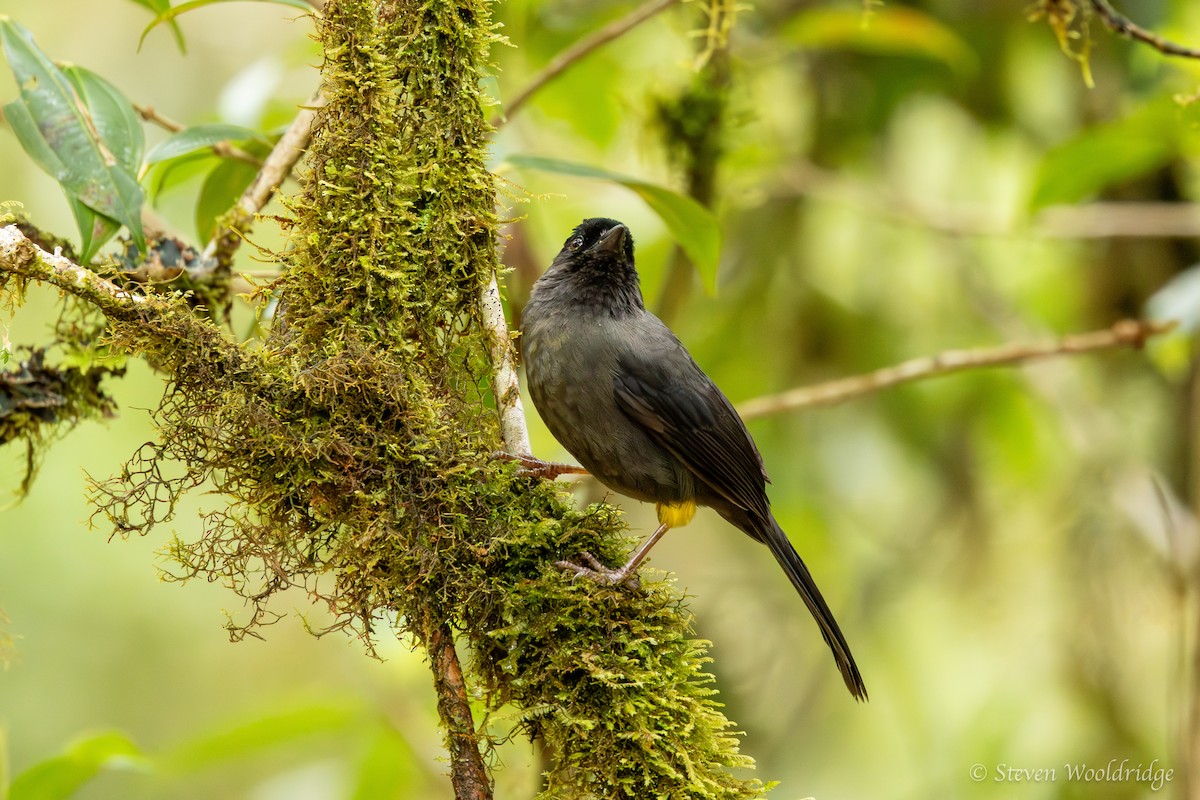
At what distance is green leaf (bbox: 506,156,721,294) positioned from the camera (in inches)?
122

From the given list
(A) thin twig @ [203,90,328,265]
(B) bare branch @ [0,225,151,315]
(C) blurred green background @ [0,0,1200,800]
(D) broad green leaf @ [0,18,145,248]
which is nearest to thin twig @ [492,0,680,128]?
(C) blurred green background @ [0,0,1200,800]

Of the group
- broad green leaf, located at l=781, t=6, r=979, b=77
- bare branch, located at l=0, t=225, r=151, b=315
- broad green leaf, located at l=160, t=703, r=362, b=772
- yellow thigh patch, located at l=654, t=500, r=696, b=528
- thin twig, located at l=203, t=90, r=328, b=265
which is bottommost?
broad green leaf, located at l=160, t=703, r=362, b=772

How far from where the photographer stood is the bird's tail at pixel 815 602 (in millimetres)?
3021

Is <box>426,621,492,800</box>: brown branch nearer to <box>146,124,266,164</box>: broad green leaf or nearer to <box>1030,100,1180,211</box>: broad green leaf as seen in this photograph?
<box>146,124,266,164</box>: broad green leaf

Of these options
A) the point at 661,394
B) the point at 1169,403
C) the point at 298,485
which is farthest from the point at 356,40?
the point at 1169,403

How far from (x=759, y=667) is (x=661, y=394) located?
2.08 m

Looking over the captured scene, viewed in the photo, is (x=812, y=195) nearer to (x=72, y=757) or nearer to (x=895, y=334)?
(x=895, y=334)

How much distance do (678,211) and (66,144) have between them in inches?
63.3

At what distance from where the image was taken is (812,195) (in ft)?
17.1

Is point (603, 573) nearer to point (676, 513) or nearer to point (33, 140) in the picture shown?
point (676, 513)

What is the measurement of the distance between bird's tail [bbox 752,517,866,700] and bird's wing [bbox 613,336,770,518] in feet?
0.28

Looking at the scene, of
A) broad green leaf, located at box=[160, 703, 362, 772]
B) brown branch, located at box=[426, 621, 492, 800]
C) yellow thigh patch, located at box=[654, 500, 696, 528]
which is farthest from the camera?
broad green leaf, located at box=[160, 703, 362, 772]

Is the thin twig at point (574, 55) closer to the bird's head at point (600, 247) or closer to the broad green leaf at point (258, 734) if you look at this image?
the bird's head at point (600, 247)

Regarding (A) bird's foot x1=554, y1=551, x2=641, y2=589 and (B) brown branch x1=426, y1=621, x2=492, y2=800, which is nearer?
(B) brown branch x1=426, y1=621, x2=492, y2=800
